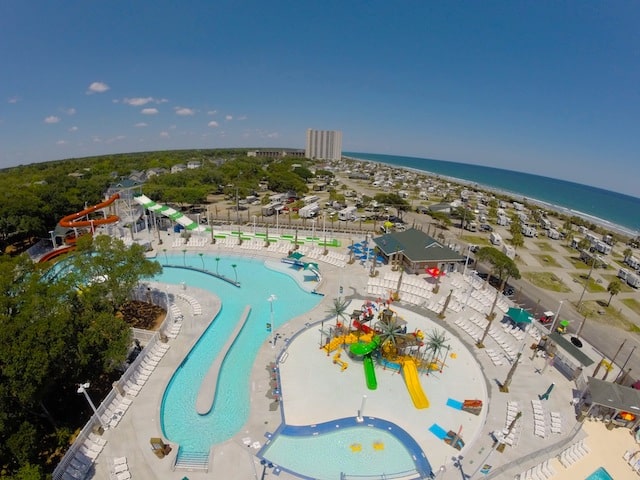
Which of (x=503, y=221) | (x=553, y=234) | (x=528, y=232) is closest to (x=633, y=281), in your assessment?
(x=528, y=232)

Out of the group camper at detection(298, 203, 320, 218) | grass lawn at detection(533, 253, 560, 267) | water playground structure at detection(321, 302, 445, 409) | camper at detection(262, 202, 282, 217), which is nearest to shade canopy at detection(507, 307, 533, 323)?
water playground structure at detection(321, 302, 445, 409)

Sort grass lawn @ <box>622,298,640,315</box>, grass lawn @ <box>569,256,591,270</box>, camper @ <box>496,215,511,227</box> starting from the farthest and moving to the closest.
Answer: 1. camper @ <box>496,215,511,227</box>
2. grass lawn @ <box>569,256,591,270</box>
3. grass lawn @ <box>622,298,640,315</box>

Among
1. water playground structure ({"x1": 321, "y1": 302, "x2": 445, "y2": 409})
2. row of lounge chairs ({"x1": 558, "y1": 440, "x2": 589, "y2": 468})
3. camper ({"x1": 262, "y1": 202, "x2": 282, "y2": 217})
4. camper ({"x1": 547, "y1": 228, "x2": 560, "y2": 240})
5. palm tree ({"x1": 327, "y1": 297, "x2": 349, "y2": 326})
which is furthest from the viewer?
camper ({"x1": 262, "y1": 202, "x2": 282, "y2": 217})

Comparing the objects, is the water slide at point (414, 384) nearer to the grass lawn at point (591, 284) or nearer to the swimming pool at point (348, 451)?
the swimming pool at point (348, 451)

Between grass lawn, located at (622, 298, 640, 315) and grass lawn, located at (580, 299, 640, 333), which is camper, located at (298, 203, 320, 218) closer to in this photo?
grass lawn, located at (580, 299, 640, 333)

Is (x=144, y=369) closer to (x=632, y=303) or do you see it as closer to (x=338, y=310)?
(x=338, y=310)
